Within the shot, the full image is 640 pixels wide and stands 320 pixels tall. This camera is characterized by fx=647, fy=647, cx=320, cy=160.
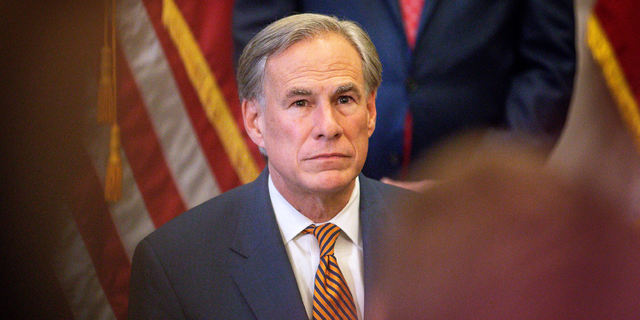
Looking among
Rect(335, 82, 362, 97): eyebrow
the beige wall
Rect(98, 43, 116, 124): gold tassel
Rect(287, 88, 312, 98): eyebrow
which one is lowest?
the beige wall

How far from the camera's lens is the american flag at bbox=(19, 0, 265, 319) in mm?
2084

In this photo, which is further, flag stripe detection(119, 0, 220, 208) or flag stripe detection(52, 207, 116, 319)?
flag stripe detection(119, 0, 220, 208)

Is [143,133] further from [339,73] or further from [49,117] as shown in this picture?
[339,73]

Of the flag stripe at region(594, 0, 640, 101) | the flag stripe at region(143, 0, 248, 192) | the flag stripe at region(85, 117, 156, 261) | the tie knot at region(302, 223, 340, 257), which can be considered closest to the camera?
the tie knot at region(302, 223, 340, 257)

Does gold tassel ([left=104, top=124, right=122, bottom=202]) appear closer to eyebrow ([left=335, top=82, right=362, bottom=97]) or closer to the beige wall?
eyebrow ([left=335, top=82, right=362, bottom=97])

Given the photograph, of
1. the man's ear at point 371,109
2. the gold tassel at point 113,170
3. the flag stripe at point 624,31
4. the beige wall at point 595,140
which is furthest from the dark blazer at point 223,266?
the flag stripe at point 624,31

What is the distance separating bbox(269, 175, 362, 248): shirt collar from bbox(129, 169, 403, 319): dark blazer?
3cm

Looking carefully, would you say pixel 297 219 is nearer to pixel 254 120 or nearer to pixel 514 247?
pixel 254 120

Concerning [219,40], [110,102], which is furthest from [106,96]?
[219,40]

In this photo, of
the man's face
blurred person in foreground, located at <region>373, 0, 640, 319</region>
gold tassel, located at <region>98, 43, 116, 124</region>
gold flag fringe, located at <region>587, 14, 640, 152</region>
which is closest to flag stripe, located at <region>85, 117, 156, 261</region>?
gold tassel, located at <region>98, 43, 116, 124</region>

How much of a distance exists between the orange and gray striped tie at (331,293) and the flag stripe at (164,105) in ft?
2.64

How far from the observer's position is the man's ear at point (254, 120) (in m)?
1.79

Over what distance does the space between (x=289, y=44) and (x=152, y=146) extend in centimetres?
78

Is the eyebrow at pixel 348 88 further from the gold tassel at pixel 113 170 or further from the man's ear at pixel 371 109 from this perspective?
the gold tassel at pixel 113 170
